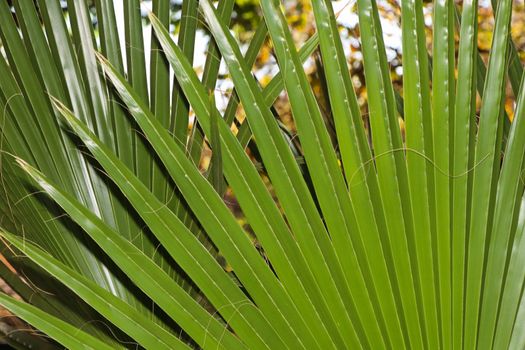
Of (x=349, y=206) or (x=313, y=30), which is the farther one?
(x=313, y=30)

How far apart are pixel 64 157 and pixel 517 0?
4062mm

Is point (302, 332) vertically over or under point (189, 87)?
under

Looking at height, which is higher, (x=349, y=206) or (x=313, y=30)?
(x=313, y=30)

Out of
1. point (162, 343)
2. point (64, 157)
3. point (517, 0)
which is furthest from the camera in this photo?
point (517, 0)

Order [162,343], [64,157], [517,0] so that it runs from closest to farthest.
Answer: [162,343] → [64,157] → [517,0]

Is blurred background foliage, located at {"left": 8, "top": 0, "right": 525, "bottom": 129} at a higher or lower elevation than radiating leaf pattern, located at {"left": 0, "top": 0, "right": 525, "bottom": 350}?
higher

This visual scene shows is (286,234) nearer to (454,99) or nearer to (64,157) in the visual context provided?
(454,99)

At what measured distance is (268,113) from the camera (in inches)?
33.2

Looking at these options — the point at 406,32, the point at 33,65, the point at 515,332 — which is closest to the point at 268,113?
the point at 406,32

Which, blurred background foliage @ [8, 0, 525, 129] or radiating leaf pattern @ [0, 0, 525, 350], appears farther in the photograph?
blurred background foliage @ [8, 0, 525, 129]

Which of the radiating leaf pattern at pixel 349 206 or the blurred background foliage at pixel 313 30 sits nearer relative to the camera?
the radiating leaf pattern at pixel 349 206

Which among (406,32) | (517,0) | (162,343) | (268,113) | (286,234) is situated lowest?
(162,343)

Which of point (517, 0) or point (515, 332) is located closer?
point (515, 332)

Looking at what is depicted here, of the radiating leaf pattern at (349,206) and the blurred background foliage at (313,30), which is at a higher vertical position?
the blurred background foliage at (313,30)
